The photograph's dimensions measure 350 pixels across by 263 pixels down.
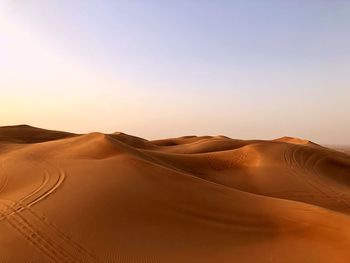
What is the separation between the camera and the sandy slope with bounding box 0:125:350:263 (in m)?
5.52

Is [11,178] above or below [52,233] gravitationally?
above

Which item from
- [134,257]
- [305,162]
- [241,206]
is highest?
[305,162]

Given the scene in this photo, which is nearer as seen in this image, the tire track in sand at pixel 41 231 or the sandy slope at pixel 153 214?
the tire track in sand at pixel 41 231

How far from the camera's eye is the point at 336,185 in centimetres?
1068

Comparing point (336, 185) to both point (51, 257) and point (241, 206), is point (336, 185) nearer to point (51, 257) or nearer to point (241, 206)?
point (241, 206)

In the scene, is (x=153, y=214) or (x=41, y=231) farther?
(x=153, y=214)

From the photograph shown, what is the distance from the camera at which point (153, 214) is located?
6.81m

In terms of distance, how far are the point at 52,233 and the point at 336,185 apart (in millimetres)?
8000

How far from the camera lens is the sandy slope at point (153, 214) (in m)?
5.52

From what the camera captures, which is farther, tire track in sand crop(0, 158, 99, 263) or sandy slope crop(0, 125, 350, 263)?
sandy slope crop(0, 125, 350, 263)

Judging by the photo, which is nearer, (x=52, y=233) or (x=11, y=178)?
(x=52, y=233)

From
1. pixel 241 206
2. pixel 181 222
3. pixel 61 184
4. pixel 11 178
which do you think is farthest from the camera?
pixel 11 178

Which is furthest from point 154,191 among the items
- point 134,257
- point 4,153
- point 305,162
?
point 4,153

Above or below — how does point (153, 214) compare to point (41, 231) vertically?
above
